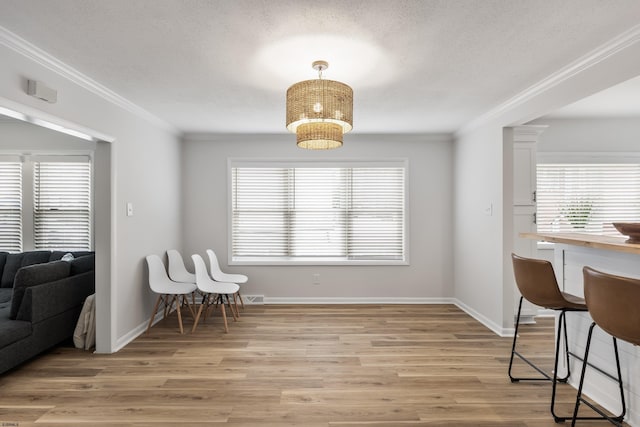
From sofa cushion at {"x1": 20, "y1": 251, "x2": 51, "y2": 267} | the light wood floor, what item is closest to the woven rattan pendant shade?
the light wood floor

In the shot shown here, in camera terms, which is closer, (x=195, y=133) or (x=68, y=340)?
(x=68, y=340)

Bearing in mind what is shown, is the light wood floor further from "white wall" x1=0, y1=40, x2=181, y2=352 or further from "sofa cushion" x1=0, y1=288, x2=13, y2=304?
"sofa cushion" x1=0, y1=288, x2=13, y2=304

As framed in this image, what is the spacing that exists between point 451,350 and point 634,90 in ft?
10.5

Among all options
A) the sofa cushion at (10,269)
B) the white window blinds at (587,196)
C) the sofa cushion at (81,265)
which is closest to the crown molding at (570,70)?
the white window blinds at (587,196)

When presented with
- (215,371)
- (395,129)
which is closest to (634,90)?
(395,129)

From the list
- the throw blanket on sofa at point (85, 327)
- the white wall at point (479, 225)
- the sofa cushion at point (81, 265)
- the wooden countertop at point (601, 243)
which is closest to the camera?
the wooden countertop at point (601, 243)

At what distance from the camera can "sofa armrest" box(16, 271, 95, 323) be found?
308cm

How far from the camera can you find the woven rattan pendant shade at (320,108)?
257 cm

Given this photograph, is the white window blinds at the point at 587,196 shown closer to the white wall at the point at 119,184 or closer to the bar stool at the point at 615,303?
the bar stool at the point at 615,303

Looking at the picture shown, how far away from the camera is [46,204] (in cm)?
484

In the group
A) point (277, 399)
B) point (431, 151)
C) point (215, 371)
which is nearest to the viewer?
point (277, 399)

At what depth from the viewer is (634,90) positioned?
3539mm

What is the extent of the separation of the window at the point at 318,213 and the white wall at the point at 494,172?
0.96 meters

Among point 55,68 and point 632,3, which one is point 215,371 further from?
point 632,3
